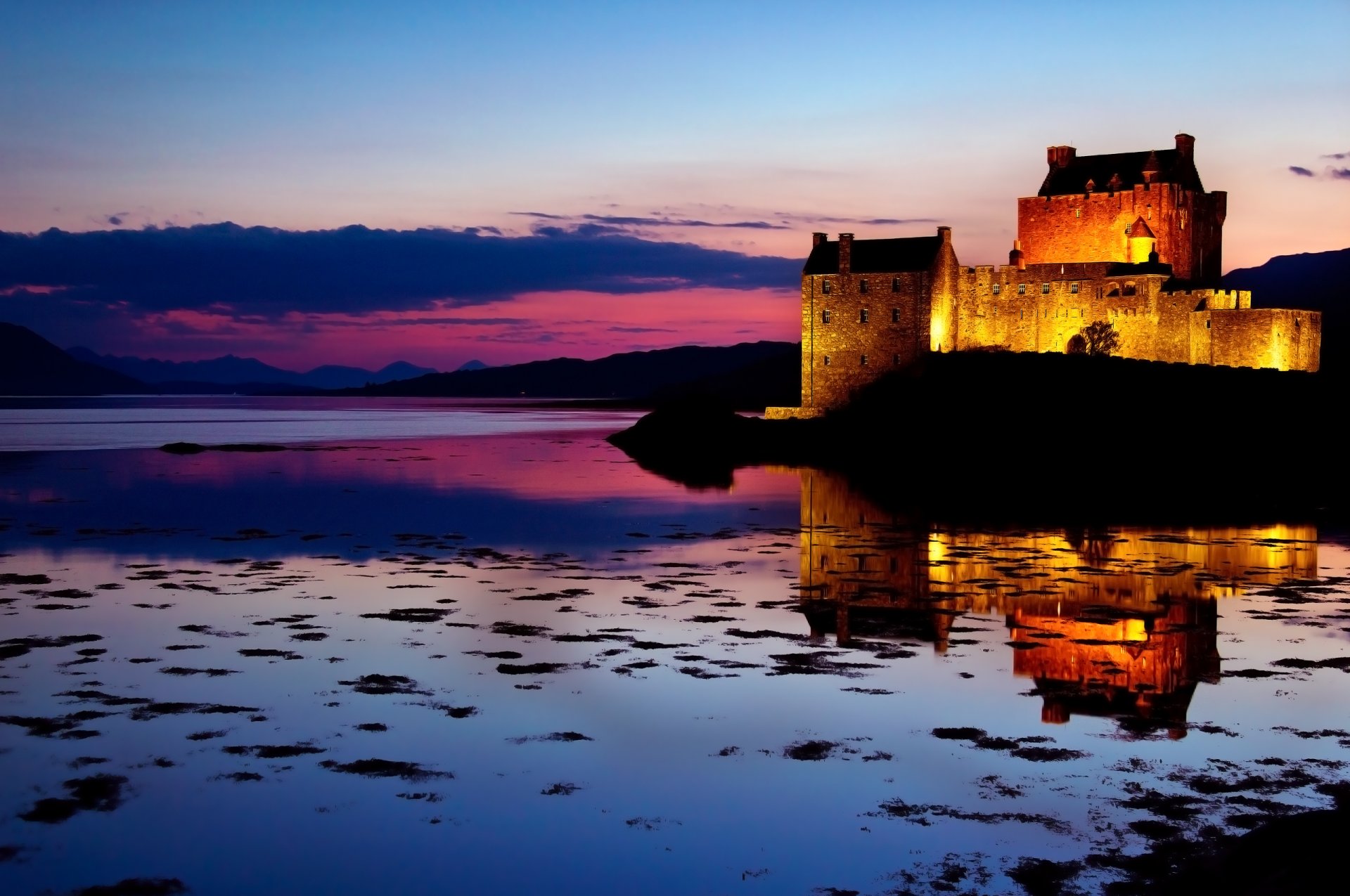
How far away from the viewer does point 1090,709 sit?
443 inches

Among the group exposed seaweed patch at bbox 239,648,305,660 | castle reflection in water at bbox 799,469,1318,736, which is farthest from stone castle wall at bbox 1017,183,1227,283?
exposed seaweed patch at bbox 239,648,305,660

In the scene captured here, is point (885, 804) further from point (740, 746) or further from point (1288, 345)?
point (1288, 345)

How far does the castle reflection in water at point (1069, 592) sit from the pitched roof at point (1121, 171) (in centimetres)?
3339

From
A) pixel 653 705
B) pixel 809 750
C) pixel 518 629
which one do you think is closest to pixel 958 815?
pixel 809 750

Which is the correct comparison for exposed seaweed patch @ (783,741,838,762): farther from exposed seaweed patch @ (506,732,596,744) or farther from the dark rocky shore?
the dark rocky shore

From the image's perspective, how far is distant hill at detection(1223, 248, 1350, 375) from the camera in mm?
147625

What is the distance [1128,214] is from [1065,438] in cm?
1690

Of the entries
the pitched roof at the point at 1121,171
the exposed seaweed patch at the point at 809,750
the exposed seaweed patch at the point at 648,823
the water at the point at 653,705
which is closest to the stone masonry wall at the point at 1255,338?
the pitched roof at the point at 1121,171

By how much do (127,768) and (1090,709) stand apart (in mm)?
8260

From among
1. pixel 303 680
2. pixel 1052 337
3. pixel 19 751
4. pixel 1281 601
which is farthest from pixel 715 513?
pixel 1052 337

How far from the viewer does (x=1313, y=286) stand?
172 metres

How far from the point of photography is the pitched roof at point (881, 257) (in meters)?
50.3

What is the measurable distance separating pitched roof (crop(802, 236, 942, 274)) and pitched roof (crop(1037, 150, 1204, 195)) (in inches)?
386

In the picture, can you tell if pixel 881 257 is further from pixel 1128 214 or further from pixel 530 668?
pixel 530 668
